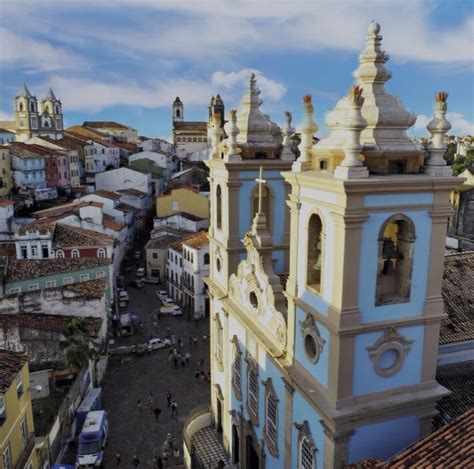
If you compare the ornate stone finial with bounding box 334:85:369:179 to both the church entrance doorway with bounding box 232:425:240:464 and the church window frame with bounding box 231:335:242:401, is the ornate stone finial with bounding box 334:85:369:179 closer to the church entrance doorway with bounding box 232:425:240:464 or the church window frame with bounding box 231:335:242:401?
the church window frame with bounding box 231:335:242:401

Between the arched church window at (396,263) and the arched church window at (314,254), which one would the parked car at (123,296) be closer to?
the arched church window at (314,254)

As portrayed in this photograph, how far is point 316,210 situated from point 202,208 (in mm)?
46416

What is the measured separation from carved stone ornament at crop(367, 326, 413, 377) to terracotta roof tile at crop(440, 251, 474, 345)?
3.93 m

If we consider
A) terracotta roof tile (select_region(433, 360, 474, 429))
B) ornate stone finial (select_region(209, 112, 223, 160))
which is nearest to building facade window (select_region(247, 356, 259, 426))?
terracotta roof tile (select_region(433, 360, 474, 429))

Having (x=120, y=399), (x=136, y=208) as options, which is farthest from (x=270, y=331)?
(x=136, y=208)

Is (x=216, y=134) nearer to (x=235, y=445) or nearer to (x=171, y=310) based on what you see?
(x=235, y=445)

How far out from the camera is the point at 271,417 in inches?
675

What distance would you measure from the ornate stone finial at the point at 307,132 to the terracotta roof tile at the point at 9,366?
514 inches

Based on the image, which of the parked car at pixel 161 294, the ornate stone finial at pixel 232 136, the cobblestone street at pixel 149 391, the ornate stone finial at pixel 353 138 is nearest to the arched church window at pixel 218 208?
the ornate stone finial at pixel 232 136

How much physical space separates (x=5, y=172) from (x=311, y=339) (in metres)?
58.7

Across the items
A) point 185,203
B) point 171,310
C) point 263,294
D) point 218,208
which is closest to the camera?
A: point 263,294

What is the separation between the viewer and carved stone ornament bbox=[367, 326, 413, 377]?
1301 centimetres

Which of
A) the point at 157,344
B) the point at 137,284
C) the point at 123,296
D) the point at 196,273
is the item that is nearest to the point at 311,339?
the point at 157,344

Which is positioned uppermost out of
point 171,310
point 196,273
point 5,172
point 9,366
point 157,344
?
point 5,172
